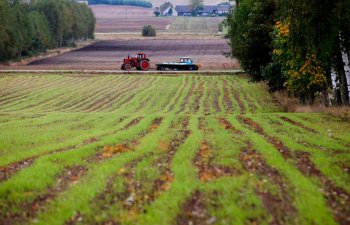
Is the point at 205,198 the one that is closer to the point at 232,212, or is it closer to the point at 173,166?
the point at 232,212

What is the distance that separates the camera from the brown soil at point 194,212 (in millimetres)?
8377

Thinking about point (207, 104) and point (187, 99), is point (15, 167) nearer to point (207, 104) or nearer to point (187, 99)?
point (207, 104)

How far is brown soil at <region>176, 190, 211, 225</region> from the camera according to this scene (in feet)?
27.5

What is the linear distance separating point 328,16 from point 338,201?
12363mm

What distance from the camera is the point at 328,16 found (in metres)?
19.7

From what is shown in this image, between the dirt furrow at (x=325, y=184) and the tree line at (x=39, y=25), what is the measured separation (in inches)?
3005

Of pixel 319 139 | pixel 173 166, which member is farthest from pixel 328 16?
pixel 173 166

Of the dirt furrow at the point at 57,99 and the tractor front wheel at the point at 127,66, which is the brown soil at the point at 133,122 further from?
the tractor front wheel at the point at 127,66

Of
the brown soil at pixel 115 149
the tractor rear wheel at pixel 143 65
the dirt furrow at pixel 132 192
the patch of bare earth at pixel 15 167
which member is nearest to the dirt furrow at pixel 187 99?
the brown soil at pixel 115 149

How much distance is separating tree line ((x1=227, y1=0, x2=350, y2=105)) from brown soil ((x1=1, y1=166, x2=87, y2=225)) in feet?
40.3

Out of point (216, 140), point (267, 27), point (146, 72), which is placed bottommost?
point (146, 72)

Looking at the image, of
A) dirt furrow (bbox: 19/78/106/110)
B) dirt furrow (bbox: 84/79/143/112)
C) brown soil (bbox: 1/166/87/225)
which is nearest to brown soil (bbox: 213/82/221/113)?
dirt furrow (bbox: 84/79/143/112)

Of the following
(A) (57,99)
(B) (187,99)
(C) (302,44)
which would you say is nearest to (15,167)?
(C) (302,44)

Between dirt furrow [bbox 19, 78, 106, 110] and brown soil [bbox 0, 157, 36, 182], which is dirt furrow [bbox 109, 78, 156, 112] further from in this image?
brown soil [bbox 0, 157, 36, 182]
